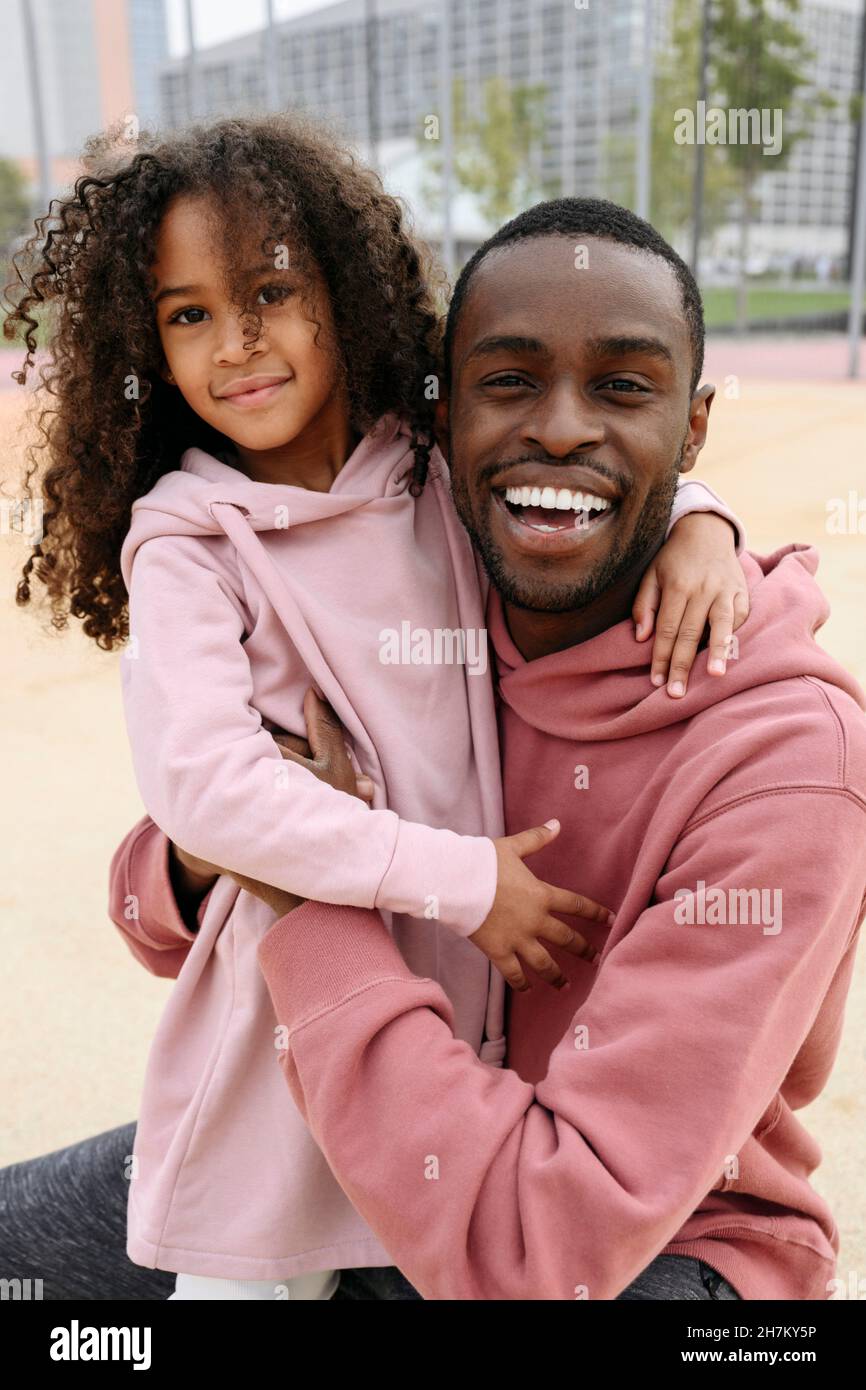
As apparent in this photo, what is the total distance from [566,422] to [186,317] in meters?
0.73

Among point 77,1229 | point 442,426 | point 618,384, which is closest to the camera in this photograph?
point 618,384

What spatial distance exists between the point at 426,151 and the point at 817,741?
3084cm

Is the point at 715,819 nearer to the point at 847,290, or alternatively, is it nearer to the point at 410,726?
the point at 410,726

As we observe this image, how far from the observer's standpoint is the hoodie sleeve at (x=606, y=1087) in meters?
1.32

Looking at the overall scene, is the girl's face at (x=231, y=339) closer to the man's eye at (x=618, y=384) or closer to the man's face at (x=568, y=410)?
the man's face at (x=568, y=410)

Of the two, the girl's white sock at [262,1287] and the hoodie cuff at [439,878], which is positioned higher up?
the hoodie cuff at [439,878]

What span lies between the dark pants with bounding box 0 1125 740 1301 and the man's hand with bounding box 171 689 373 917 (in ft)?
1.99

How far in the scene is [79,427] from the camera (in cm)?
204

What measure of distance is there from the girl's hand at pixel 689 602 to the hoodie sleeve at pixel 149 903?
78 cm

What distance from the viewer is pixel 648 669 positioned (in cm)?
170

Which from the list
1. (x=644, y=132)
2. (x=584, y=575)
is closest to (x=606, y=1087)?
(x=584, y=575)

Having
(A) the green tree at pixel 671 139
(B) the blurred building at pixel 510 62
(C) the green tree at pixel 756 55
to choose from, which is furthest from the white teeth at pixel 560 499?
(C) the green tree at pixel 756 55

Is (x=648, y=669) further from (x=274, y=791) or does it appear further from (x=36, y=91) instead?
(x=36, y=91)

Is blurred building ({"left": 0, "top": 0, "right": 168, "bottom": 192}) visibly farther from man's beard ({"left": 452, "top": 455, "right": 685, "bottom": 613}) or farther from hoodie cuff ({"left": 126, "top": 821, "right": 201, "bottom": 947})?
man's beard ({"left": 452, "top": 455, "right": 685, "bottom": 613})
